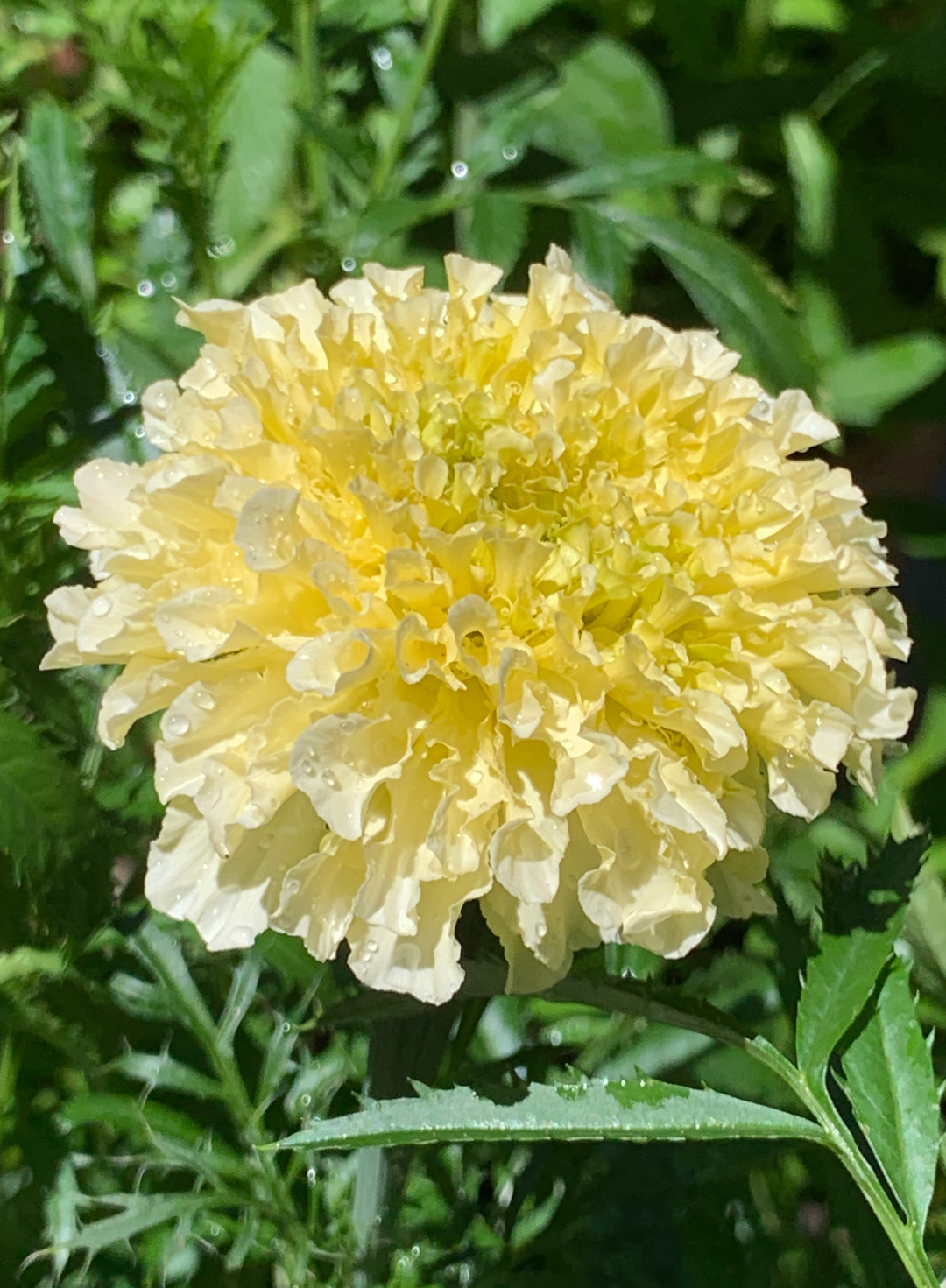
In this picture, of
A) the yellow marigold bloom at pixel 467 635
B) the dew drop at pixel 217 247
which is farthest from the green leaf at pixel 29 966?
the dew drop at pixel 217 247

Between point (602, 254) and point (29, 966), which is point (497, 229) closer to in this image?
point (602, 254)

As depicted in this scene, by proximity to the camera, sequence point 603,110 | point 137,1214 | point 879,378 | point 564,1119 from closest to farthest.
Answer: point 564,1119 < point 137,1214 < point 603,110 < point 879,378

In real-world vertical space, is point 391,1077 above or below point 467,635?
below

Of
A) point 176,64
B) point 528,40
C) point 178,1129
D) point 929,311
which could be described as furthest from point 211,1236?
point 929,311

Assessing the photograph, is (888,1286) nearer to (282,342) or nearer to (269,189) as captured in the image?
(282,342)

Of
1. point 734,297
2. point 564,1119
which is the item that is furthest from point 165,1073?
point 734,297

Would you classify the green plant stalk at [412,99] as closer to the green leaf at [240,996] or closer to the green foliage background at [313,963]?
the green foliage background at [313,963]
